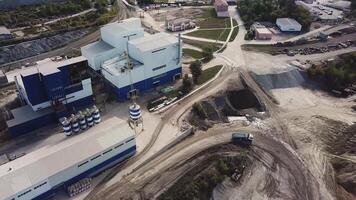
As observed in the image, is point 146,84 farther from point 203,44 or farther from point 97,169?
point 203,44

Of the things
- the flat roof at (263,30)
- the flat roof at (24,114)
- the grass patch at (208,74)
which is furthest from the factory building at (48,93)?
the flat roof at (263,30)

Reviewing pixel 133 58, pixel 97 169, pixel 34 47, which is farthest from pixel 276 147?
pixel 34 47

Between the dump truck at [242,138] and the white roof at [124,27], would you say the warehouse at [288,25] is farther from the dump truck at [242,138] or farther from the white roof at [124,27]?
the dump truck at [242,138]

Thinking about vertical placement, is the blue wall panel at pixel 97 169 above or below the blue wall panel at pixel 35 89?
below

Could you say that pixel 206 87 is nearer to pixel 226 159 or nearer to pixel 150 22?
pixel 226 159

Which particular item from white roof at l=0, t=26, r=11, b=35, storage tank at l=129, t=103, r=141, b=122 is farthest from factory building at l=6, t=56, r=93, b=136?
white roof at l=0, t=26, r=11, b=35

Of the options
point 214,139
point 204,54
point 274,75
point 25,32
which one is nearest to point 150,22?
point 204,54

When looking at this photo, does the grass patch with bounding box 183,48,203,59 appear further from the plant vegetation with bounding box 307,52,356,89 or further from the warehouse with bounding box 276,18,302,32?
the warehouse with bounding box 276,18,302,32
